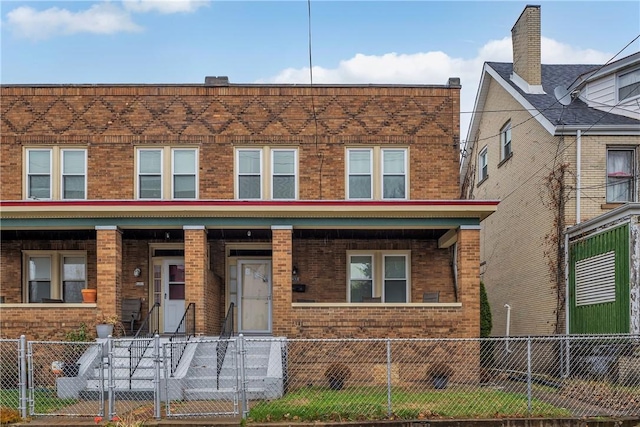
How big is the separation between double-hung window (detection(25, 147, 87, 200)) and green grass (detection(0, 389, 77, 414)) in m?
5.82

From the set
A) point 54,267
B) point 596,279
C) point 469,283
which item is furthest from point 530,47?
point 54,267

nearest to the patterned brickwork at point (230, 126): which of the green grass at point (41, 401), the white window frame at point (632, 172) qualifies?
the white window frame at point (632, 172)

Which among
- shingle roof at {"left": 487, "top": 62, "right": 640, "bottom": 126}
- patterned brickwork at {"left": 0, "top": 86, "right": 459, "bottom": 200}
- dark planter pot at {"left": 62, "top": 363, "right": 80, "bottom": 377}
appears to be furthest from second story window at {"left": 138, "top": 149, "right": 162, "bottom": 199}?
shingle roof at {"left": 487, "top": 62, "right": 640, "bottom": 126}

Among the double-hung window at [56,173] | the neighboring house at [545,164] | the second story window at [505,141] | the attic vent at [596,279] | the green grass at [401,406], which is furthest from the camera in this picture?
the second story window at [505,141]

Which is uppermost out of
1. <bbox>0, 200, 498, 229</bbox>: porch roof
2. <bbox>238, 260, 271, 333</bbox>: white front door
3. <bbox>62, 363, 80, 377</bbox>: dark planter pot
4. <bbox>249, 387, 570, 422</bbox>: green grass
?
<bbox>0, 200, 498, 229</bbox>: porch roof

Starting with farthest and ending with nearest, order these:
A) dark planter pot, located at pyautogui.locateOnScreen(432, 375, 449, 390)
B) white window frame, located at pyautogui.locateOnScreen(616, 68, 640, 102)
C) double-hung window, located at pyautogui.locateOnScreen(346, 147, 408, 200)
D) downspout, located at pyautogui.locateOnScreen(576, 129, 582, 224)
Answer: white window frame, located at pyautogui.locateOnScreen(616, 68, 640, 102) < double-hung window, located at pyautogui.locateOnScreen(346, 147, 408, 200) < downspout, located at pyautogui.locateOnScreen(576, 129, 582, 224) < dark planter pot, located at pyautogui.locateOnScreen(432, 375, 449, 390)

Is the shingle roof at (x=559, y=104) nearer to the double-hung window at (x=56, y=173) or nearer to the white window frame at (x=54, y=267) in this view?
the double-hung window at (x=56, y=173)

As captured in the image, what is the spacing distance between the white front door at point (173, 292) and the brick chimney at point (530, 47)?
1129 centimetres

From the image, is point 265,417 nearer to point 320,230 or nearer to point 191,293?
point 191,293

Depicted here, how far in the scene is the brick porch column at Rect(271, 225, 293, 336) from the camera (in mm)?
14953

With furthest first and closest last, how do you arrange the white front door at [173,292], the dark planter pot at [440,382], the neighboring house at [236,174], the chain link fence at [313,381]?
the white front door at [173,292] < the neighboring house at [236,174] < the dark planter pot at [440,382] < the chain link fence at [313,381]

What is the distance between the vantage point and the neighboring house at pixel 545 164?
17.2 metres

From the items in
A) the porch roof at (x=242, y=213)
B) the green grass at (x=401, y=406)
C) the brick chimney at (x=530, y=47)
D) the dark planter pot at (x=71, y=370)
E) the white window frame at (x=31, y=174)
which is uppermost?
the brick chimney at (x=530, y=47)

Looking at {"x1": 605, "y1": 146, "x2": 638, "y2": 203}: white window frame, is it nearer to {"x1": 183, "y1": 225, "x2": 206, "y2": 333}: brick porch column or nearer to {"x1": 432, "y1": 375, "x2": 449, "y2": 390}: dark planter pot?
{"x1": 432, "y1": 375, "x2": 449, "y2": 390}: dark planter pot
